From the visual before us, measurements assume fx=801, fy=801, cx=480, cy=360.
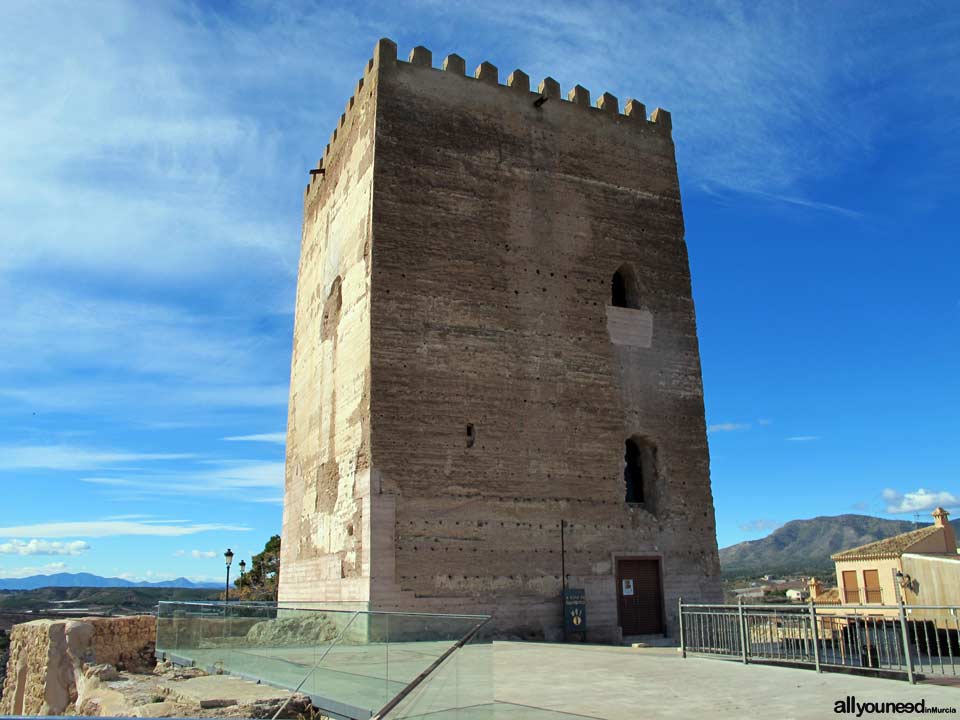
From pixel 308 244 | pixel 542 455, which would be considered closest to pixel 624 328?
pixel 542 455

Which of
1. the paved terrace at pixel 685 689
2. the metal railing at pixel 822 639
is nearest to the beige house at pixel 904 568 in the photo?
the metal railing at pixel 822 639

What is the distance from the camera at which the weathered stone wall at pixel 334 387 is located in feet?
53.2

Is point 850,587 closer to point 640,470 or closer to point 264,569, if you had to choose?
point 640,470

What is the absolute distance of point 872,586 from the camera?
27.0 meters

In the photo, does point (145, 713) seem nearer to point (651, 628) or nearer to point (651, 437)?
point (651, 628)

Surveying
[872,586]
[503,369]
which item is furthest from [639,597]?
[872,586]

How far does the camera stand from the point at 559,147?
1927 centimetres

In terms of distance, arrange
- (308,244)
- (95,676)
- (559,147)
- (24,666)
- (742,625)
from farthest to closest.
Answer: (308,244) → (559,147) → (24,666) → (95,676) → (742,625)

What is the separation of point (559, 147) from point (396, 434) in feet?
27.1

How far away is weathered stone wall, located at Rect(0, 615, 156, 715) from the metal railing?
11.1 m

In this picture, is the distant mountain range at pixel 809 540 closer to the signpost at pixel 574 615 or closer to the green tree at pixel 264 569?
the green tree at pixel 264 569

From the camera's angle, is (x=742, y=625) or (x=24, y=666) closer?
(x=742, y=625)

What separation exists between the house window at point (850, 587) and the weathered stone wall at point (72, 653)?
2307 centimetres

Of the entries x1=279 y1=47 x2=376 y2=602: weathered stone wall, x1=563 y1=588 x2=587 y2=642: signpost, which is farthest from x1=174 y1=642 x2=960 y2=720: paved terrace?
x1=279 y1=47 x2=376 y2=602: weathered stone wall
